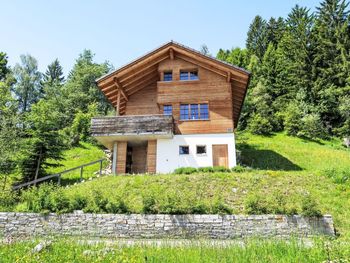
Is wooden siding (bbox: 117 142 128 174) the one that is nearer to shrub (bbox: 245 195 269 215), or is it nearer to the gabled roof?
the gabled roof

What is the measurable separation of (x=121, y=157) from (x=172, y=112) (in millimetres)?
4811

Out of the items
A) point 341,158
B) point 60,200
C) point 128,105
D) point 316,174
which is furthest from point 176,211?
point 341,158

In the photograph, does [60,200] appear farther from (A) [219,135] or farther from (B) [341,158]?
(B) [341,158]

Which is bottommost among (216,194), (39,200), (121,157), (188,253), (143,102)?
(188,253)

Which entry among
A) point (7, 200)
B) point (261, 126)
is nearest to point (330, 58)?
point (261, 126)

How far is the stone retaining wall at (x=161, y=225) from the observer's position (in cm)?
1219

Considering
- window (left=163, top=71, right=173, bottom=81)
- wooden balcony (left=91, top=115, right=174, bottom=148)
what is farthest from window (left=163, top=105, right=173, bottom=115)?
window (left=163, top=71, right=173, bottom=81)

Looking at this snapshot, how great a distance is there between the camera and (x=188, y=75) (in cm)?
2412

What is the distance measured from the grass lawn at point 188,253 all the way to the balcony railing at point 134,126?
13054 millimetres

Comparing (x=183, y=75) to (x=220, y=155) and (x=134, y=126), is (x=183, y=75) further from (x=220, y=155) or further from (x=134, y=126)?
(x=220, y=155)

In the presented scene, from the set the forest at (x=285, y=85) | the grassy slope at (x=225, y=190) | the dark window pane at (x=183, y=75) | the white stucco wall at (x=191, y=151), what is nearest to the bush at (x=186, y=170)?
the grassy slope at (x=225, y=190)

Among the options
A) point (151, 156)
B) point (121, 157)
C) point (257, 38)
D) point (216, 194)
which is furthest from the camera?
point (257, 38)

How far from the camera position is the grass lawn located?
23.8ft

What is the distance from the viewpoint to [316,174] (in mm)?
18328
